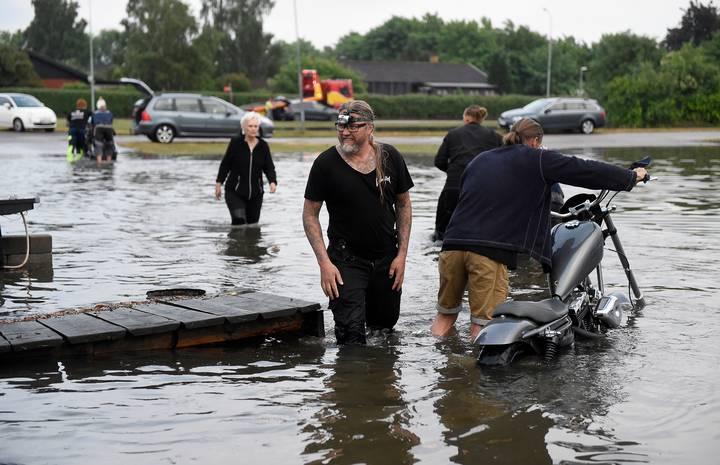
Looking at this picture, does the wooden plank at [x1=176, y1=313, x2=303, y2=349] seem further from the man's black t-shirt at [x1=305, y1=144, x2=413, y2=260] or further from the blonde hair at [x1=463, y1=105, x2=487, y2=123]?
the blonde hair at [x1=463, y1=105, x2=487, y2=123]

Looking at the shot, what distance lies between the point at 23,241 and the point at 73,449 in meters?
6.87

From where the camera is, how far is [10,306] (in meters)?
9.20

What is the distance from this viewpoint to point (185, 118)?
121 ft

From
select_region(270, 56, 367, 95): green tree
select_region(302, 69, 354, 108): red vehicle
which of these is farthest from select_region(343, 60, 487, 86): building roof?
select_region(302, 69, 354, 108): red vehicle

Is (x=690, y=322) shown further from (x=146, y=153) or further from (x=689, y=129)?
(x=689, y=129)

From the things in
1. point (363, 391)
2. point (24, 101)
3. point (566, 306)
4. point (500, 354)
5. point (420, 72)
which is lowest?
point (363, 391)

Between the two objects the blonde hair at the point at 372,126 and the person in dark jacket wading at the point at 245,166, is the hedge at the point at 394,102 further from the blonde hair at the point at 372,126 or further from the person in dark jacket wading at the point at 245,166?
the blonde hair at the point at 372,126

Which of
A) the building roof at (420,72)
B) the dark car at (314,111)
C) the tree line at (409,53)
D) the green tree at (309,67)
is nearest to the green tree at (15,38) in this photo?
the tree line at (409,53)

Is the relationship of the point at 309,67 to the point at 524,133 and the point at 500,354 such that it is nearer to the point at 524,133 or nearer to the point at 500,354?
the point at 524,133

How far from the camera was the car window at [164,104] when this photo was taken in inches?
1436

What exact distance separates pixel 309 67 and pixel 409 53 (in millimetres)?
52410

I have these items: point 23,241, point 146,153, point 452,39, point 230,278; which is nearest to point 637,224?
point 230,278

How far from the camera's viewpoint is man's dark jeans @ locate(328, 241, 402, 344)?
7.21m

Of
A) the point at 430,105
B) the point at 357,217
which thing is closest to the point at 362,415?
the point at 357,217
